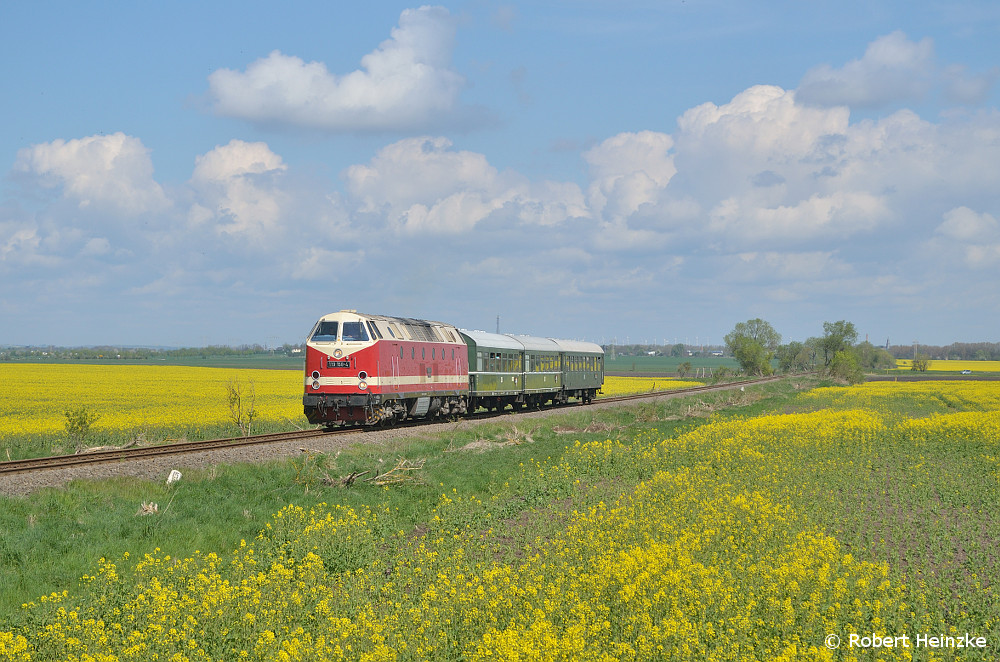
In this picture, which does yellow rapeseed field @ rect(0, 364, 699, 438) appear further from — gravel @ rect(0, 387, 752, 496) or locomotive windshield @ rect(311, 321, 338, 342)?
gravel @ rect(0, 387, 752, 496)

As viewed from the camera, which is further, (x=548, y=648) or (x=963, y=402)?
(x=963, y=402)

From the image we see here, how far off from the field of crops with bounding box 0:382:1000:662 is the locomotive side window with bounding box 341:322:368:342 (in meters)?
9.77

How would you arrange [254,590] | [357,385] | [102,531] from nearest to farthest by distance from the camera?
[254,590] < [102,531] < [357,385]

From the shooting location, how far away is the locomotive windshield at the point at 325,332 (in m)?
26.4

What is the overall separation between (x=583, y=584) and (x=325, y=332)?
1874 centimetres

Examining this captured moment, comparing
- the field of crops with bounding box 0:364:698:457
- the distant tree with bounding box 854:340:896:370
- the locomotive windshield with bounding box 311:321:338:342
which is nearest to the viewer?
the locomotive windshield with bounding box 311:321:338:342

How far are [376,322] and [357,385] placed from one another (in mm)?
2286

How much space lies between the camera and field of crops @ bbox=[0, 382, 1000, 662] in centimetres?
812

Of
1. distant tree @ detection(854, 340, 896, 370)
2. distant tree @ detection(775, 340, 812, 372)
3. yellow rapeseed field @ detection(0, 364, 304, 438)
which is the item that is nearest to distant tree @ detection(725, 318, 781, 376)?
distant tree @ detection(775, 340, 812, 372)

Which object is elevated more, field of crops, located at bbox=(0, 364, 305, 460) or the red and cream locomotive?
the red and cream locomotive

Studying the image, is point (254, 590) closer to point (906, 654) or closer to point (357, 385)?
point (906, 654)

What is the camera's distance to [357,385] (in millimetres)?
25578

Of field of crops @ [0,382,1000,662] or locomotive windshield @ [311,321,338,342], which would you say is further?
locomotive windshield @ [311,321,338,342]

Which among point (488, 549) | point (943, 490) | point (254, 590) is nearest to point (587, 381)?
point (943, 490)
